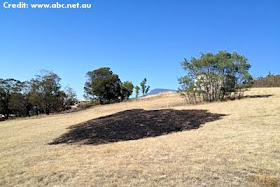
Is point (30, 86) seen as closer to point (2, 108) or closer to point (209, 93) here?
point (2, 108)

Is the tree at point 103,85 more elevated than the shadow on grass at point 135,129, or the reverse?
the tree at point 103,85

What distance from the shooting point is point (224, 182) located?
497cm

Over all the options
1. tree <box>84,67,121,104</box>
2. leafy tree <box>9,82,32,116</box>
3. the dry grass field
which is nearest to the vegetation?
tree <box>84,67,121,104</box>

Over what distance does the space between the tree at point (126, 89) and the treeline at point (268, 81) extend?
2280 cm

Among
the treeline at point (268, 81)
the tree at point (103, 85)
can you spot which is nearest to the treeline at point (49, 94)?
the tree at point (103, 85)

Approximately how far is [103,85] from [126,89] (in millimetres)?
8927

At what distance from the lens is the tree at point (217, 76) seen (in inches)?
822

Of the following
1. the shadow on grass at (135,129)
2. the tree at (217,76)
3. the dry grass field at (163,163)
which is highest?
the tree at (217,76)

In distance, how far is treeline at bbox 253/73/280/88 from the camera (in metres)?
37.9

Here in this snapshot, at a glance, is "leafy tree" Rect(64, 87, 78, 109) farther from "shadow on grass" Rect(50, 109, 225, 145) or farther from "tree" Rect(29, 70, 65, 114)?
"shadow on grass" Rect(50, 109, 225, 145)

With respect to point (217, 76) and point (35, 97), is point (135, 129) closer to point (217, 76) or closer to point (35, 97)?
point (217, 76)

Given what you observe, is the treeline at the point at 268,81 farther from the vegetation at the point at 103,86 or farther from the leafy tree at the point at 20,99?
the leafy tree at the point at 20,99

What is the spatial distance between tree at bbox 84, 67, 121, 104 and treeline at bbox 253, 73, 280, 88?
71.2 feet

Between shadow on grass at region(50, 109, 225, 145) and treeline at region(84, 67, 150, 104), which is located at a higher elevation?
treeline at region(84, 67, 150, 104)
